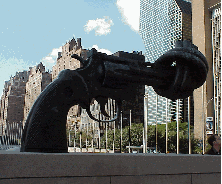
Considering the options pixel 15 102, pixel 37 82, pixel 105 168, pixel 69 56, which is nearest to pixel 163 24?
pixel 69 56

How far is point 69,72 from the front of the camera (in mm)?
3510

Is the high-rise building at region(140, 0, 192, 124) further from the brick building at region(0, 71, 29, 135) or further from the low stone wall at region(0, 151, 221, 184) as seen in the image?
the low stone wall at region(0, 151, 221, 184)

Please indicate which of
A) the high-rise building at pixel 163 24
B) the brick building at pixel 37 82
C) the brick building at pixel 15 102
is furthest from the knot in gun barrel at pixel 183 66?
the brick building at pixel 15 102

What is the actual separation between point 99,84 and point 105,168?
1157 mm

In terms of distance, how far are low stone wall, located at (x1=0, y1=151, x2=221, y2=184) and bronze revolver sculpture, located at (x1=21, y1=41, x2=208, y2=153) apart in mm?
536

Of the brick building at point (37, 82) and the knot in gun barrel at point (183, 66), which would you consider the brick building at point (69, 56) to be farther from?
the knot in gun barrel at point (183, 66)

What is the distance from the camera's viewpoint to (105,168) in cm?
296

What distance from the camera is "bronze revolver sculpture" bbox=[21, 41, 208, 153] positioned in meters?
3.40

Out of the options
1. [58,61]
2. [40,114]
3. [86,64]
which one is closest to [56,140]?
[40,114]

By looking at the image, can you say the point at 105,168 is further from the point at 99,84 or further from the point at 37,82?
the point at 37,82

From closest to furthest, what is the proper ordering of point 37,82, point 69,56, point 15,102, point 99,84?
point 99,84 → point 69,56 → point 37,82 → point 15,102

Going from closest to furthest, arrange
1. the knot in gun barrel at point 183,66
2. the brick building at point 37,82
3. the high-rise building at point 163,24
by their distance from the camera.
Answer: the knot in gun barrel at point 183,66
the brick building at point 37,82
the high-rise building at point 163,24

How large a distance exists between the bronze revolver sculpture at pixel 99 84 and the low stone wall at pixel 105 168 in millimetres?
536

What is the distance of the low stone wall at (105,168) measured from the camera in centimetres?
259
